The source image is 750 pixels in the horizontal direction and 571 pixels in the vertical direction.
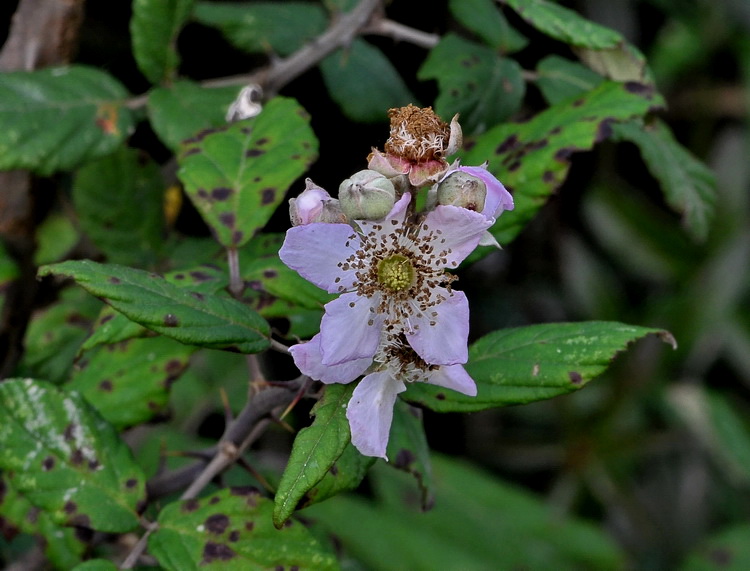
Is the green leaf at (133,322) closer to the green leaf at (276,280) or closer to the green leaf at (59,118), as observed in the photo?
the green leaf at (276,280)

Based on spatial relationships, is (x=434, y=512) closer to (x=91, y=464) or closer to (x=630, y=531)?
(x=630, y=531)

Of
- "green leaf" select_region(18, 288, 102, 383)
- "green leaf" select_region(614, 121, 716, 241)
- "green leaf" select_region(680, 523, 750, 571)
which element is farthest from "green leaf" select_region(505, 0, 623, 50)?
"green leaf" select_region(680, 523, 750, 571)

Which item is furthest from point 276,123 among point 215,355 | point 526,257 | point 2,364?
point 526,257

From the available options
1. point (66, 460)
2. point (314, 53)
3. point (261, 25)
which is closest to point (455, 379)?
point (66, 460)

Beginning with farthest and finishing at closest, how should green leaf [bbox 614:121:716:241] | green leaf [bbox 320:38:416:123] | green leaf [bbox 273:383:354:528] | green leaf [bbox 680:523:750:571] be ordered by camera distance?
1. green leaf [bbox 680:523:750:571]
2. green leaf [bbox 320:38:416:123]
3. green leaf [bbox 614:121:716:241]
4. green leaf [bbox 273:383:354:528]

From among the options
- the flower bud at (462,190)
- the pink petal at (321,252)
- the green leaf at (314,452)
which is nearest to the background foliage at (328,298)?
the green leaf at (314,452)

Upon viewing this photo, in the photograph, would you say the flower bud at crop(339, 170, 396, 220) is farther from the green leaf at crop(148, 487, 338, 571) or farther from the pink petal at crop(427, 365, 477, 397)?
the green leaf at crop(148, 487, 338, 571)

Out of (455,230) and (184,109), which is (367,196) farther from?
(184,109)
